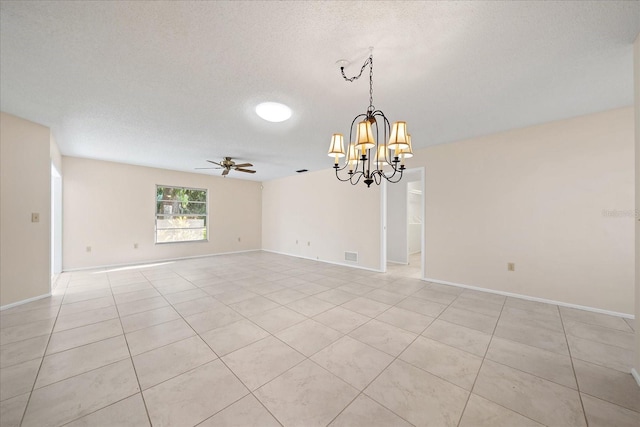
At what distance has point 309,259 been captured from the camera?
6.41 m

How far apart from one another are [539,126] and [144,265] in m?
8.08

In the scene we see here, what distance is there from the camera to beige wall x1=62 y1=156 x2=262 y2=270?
496 centimetres

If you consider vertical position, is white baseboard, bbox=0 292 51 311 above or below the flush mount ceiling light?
below

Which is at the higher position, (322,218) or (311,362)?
(322,218)

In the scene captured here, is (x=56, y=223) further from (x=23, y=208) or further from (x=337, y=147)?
(x=337, y=147)

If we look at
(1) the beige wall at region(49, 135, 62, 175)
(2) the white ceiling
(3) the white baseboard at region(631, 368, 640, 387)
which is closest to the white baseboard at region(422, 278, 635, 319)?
(3) the white baseboard at region(631, 368, 640, 387)

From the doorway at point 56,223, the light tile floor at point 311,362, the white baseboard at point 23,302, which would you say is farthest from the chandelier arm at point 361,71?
the doorway at point 56,223

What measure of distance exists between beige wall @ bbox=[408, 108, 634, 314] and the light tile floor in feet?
1.36

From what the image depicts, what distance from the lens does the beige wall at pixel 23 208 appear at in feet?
9.48

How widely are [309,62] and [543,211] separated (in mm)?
3620

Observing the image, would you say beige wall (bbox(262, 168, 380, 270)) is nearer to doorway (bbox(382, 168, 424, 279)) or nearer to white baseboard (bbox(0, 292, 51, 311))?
doorway (bbox(382, 168, 424, 279))

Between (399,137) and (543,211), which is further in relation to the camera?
(543,211)

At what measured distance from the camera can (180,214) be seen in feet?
21.4

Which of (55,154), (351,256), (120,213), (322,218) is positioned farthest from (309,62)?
(120,213)
